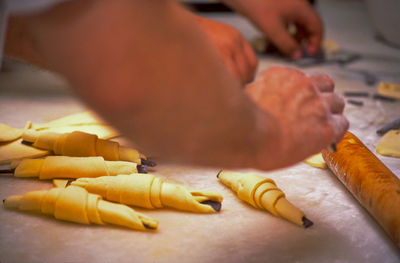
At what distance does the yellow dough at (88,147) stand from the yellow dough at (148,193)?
20cm

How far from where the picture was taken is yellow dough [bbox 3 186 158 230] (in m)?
1.22

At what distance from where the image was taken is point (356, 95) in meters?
2.29

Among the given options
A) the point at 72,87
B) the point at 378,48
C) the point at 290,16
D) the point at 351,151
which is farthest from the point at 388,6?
the point at 72,87

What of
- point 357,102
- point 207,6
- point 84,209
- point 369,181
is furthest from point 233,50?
point 207,6

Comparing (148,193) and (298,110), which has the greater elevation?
(298,110)

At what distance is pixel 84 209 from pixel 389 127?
3.92ft

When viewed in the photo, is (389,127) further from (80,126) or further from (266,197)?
(80,126)

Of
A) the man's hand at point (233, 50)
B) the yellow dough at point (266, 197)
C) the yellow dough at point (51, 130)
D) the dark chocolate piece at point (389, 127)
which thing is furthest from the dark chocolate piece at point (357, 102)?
the yellow dough at point (51, 130)

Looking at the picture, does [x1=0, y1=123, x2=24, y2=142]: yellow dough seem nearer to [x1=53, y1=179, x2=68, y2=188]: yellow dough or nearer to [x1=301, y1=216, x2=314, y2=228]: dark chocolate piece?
[x1=53, y1=179, x2=68, y2=188]: yellow dough

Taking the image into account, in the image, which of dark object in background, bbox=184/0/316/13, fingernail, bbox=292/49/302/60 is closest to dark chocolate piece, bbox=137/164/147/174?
fingernail, bbox=292/49/302/60

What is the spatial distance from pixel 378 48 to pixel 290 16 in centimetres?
101

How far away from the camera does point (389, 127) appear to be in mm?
1863

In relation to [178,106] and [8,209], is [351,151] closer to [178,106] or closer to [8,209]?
[178,106]

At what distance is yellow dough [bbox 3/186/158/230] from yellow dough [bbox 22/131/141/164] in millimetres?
275
